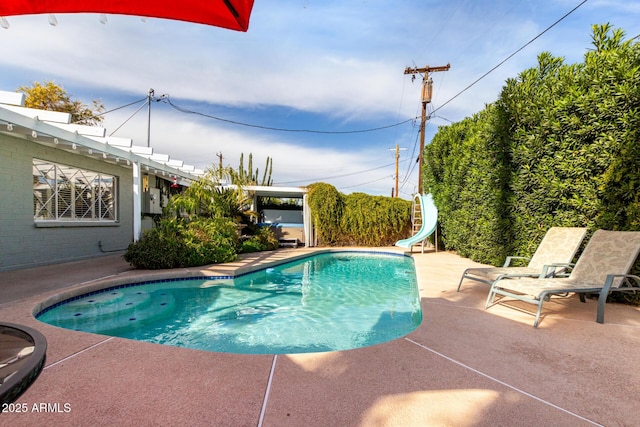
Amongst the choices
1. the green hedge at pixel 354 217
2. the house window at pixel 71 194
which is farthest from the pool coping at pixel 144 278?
the green hedge at pixel 354 217

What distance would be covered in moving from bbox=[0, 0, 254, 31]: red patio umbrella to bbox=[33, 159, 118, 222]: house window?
6.91 metres

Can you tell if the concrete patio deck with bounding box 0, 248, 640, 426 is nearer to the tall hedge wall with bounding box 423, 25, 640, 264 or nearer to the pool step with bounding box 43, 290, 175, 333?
the pool step with bounding box 43, 290, 175, 333

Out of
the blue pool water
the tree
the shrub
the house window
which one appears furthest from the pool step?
the tree

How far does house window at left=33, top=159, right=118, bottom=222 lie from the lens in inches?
280

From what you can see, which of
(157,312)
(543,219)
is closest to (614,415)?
(543,219)

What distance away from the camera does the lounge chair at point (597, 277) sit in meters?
3.45

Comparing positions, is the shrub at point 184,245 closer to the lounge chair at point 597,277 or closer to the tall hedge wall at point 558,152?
the lounge chair at point 597,277

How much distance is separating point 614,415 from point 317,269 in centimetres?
735

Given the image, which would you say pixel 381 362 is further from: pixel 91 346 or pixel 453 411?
pixel 91 346

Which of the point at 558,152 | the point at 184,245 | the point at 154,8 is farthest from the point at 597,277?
the point at 184,245

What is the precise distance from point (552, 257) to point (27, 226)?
10.0 meters

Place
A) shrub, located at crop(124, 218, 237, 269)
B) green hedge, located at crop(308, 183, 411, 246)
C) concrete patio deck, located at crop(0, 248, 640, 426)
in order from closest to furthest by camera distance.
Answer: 1. concrete patio deck, located at crop(0, 248, 640, 426)
2. shrub, located at crop(124, 218, 237, 269)
3. green hedge, located at crop(308, 183, 411, 246)

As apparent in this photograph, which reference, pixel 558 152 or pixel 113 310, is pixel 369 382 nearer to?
pixel 113 310

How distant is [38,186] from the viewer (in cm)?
705
